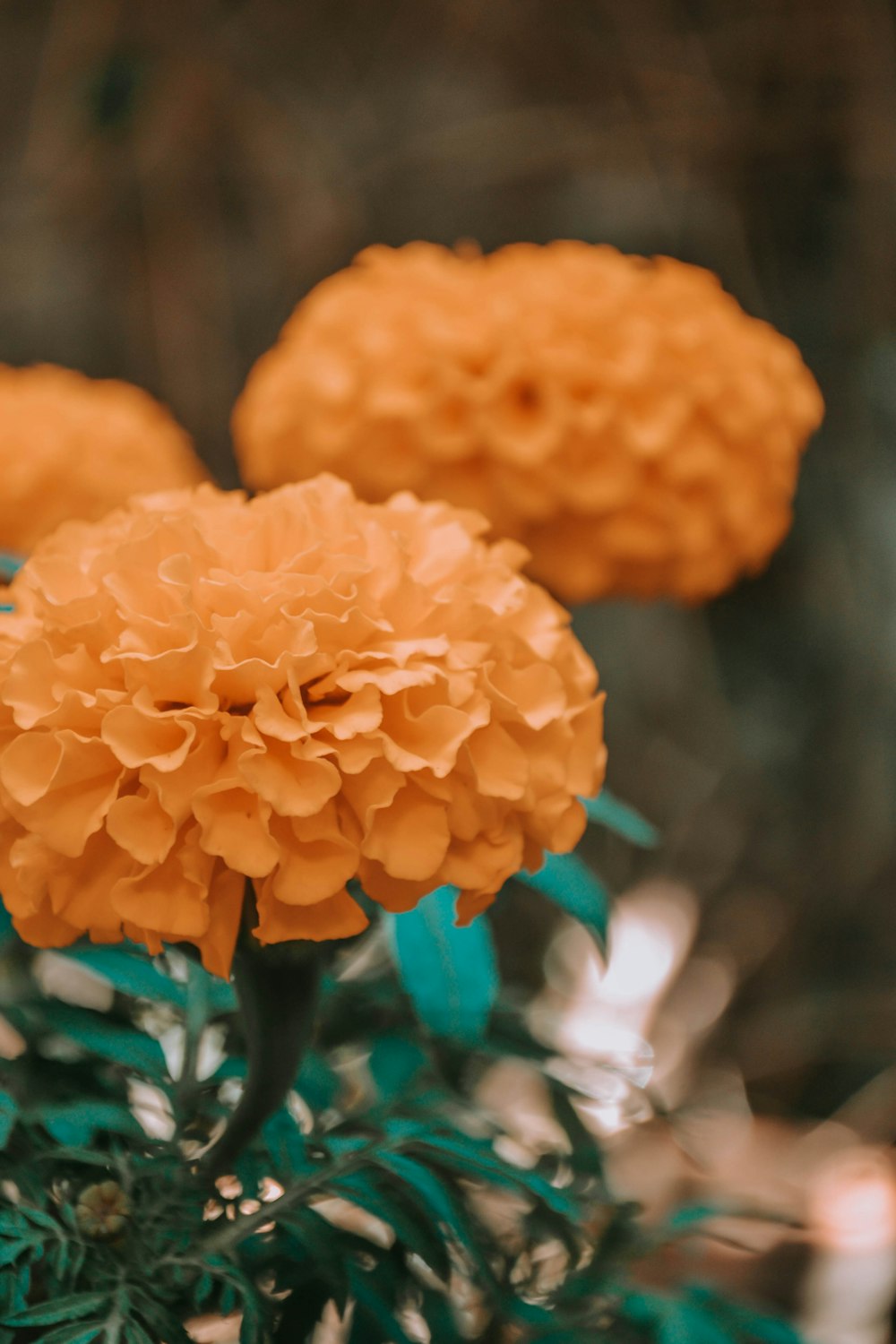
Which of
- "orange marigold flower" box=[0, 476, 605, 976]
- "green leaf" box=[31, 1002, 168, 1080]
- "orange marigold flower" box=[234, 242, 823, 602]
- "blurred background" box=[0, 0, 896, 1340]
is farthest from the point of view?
"blurred background" box=[0, 0, 896, 1340]

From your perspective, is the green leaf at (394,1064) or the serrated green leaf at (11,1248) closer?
the serrated green leaf at (11,1248)

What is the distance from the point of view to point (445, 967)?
0.36 metres

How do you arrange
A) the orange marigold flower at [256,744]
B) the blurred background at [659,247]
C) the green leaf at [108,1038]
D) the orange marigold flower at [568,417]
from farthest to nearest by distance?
1. the blurred background at [659,247]
2. the orange marigold flower at [568,417]
3. the green leaf at [108,1038]
4. the orange marigold flower at [256,744]

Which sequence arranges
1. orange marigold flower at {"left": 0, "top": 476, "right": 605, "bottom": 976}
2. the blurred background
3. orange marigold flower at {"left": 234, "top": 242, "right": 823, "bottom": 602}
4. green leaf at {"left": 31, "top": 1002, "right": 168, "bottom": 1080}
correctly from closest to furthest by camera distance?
orange marigold flower at {"left": 0, "top": 476, "right": 605, "bottom": 976} → green leaf at {"left": 31, "top": 1002, "right": 168, "bottom": 1080} → orange marigold flower at {"left": 234, "top": 242, "right": 823, "bottom": 602} → the blurred background

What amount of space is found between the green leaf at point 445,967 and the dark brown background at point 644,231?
2.59ft

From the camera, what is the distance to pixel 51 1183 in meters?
0.35

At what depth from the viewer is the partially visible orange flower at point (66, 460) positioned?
28.6 inches

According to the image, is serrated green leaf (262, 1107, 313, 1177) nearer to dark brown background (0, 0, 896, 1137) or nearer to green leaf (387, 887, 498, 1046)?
green leaf (387, 887, 498, 1046)

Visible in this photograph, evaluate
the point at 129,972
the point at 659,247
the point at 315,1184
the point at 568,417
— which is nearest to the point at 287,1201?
the point at 315,1184

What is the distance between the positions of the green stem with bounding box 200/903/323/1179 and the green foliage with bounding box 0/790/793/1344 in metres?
0.03

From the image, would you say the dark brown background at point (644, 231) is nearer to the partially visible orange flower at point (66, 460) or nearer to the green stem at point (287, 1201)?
the partially visible orange flower at point (66, 460)

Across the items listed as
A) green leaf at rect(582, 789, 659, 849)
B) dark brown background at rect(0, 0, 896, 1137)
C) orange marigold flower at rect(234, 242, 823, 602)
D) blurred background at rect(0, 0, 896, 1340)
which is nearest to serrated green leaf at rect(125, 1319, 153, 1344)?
green leaf at rect(582, 789, 659, 849)

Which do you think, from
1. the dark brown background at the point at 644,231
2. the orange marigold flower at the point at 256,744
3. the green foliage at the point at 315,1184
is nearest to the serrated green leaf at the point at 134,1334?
the green foliage at the point at 315,1184

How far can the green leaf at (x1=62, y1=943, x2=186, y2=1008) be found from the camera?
16.4 inches
